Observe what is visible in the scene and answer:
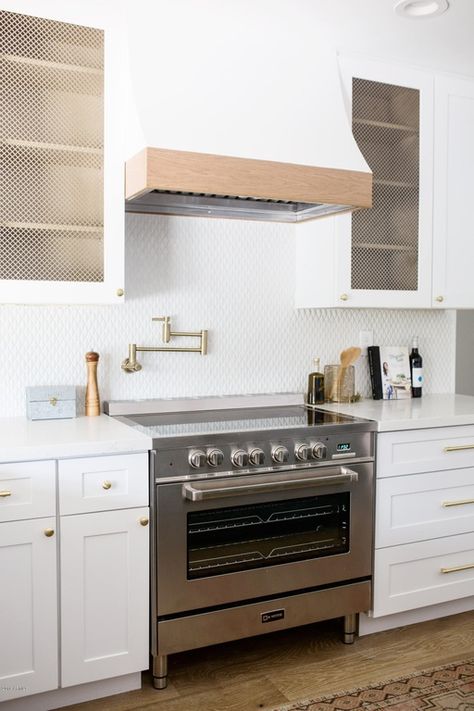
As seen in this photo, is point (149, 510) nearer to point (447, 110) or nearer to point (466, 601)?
point (466, 601)

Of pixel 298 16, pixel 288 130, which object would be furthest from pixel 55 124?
pixel 298 16

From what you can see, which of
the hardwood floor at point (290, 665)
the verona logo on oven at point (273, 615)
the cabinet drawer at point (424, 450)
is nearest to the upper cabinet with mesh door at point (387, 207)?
the cabinet drawer at point (424, 450)

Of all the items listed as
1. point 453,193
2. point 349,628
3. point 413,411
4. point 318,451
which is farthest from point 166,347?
point 453,193

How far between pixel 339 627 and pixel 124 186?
1963 mm

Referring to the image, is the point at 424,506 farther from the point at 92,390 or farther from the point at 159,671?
the point at 92,390

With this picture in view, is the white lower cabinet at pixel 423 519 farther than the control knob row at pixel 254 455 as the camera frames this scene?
Yes

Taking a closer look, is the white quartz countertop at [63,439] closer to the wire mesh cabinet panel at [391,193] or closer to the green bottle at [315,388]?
the green bottle at [315,388]

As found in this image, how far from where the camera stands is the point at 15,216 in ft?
7.82

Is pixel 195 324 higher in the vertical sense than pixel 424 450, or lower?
higher

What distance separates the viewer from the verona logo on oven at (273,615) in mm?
2525

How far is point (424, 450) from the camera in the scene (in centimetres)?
284

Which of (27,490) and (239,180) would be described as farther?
(239,180)

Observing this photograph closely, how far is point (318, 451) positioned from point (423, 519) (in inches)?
24.7

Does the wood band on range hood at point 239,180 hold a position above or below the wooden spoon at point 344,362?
above
